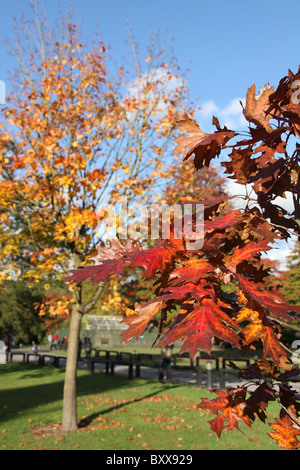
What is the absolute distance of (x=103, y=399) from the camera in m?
11.6

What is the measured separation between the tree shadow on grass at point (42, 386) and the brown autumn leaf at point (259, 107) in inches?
331

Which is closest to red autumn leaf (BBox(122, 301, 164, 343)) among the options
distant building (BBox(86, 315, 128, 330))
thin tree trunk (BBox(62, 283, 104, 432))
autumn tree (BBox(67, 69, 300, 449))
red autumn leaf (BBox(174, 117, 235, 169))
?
autumn tree (BBox(67, 69, 300, 449))

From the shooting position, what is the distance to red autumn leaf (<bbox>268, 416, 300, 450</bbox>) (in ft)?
6.03

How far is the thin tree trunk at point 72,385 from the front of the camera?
8000 mm

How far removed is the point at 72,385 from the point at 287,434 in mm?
7248

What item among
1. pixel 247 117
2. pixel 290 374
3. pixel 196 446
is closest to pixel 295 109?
pixel 247 117

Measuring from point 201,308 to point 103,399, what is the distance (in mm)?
11525

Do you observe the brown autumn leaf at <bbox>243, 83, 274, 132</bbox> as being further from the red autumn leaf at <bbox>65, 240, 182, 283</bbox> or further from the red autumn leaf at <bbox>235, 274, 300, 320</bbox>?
the red autumn leaf at <bbox>235, 274, 300, 320</bbox>

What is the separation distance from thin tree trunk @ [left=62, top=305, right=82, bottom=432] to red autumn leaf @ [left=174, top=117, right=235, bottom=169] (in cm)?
728

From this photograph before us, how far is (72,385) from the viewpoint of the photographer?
8312mm

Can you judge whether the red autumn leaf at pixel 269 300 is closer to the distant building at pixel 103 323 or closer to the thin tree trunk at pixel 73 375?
the thin tree trunk at pixel 73 375

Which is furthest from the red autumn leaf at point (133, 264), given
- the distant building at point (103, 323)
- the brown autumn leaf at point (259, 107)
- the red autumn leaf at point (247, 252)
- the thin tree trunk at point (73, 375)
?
the distant building at point (103, 323)

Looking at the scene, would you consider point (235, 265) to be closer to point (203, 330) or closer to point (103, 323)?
point (203, 330)

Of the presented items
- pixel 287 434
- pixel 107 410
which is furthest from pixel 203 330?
pixel 107 410
